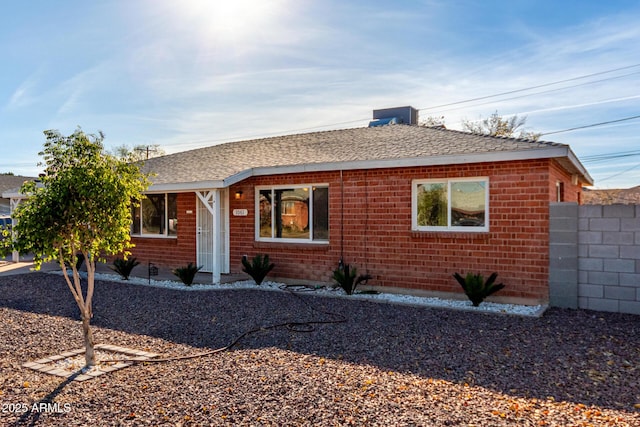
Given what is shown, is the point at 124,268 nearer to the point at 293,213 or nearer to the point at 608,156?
the point at 293,213

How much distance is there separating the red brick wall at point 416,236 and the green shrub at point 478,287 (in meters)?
0.38

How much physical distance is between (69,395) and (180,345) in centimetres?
182

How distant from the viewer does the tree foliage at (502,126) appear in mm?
28594

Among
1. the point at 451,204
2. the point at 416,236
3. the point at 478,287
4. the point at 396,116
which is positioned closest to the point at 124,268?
the point at 416,236

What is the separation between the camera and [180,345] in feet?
19.6

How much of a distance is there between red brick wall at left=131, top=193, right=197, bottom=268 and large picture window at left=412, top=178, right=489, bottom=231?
21.0 feet

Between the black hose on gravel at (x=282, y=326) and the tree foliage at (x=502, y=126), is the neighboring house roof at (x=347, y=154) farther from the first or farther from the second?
the tree foliage at (x=502, y=126)

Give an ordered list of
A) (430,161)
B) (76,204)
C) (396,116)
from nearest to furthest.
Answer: (76,204), (430,161), (396,116)

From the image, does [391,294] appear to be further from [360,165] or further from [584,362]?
[584,362]

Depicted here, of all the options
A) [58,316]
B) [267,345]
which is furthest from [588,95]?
[58,316]

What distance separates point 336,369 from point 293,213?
249 inches

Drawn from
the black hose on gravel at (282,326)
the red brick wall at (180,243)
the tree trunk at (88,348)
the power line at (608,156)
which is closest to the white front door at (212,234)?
the red brick wall at (180,243)

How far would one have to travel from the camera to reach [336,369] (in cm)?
489

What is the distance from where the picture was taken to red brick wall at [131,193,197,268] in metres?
12.5
